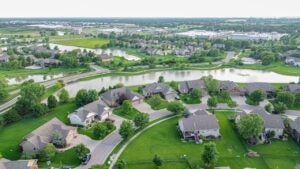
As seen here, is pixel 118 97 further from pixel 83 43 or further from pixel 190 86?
pixel 83 43

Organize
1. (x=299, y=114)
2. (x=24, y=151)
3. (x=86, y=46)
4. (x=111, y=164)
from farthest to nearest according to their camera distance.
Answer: (x=86, y=46), (x=299, y=114), (x=24, y=151), (x=111, y=164)

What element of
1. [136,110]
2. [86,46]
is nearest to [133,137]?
[136,110]

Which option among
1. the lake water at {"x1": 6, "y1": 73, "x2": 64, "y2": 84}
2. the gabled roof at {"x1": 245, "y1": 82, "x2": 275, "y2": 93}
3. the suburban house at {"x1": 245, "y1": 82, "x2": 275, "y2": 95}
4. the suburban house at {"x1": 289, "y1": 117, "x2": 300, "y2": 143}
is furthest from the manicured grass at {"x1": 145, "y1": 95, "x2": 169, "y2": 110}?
the lake water at {"x1": 6, "y1": 73, "x2": 64, "y2": 84}

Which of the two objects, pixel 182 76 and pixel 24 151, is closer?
pixel 24 151

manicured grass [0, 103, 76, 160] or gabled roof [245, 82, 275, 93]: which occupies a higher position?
gabled roof [245, 82, 275, 93]

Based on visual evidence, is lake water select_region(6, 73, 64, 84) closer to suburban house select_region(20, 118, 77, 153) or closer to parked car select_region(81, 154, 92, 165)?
suburban house select_region(20, 118, 77, 153)

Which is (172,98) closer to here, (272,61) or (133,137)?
(133,137)

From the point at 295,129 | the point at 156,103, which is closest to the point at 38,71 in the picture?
the point at 156,103
